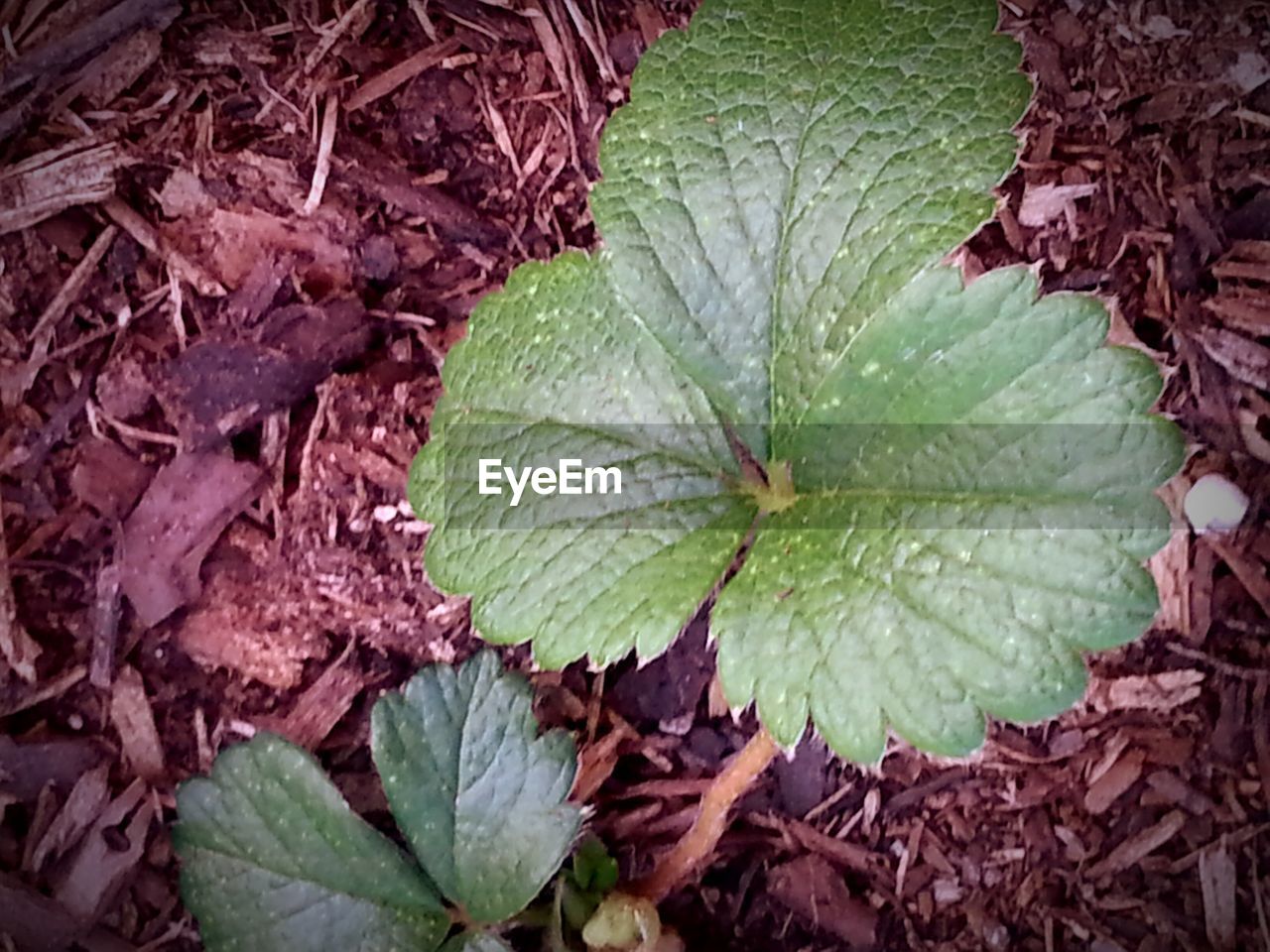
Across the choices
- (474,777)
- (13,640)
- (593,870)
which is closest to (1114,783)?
(593,870)

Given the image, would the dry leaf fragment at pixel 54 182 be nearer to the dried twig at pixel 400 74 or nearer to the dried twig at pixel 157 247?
the dried twig at pixel 157 247

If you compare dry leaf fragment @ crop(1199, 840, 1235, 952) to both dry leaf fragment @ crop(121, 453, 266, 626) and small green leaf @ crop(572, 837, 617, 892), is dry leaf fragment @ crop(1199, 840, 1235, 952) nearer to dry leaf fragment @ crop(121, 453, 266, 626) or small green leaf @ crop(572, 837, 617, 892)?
small green leaf @ crop(572, 837, 617, 892)

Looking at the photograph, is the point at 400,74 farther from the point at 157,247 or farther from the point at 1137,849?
the point at 1137,849

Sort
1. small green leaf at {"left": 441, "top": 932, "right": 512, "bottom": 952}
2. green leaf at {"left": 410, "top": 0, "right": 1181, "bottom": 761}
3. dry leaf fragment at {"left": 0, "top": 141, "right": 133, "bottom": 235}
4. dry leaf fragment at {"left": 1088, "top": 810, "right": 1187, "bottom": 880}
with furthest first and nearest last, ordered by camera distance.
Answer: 1. dry leaf fragment at {"left": 0, "top": 141, "right": 133, "bottom": 235}
2. dry leaf fragment at {"left": 1088, "top": 810, "right": 1187, "bottom": 880}
3. small green leaf at {"left": 441, "top": 932, "right": 512, "bottom": 952}
4. green leaf at {"left": 410, "top": 0, "right": 1181, "bottom": 761}

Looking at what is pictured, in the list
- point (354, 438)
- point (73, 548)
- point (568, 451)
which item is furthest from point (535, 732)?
point (73, 548)

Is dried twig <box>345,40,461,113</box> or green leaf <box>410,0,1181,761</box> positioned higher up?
dried twig <box>345,40,461,113</box>

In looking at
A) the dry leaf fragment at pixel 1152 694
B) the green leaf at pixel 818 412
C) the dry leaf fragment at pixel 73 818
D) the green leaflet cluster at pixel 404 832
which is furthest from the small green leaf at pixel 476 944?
the dry leaf fragment at pixel 1152 694

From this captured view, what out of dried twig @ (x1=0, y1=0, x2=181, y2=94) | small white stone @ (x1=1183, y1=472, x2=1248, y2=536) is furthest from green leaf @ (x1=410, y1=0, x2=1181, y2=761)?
dried twig @ (x1=0, y1=0, x2=181, y2=94)
